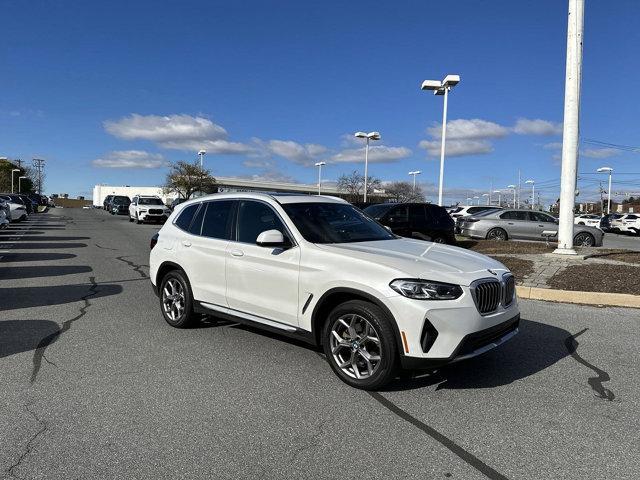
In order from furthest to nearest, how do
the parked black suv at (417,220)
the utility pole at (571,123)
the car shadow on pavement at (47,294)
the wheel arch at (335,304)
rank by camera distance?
1. the parked black suv at (417,220)
2. the utility pole at (571,123)
3. the car shadow on pavement at (47,294)
4. the wheel arch at (335,304)

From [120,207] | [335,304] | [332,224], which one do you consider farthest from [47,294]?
[120,207]

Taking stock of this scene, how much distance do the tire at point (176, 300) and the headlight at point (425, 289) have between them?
117 inches

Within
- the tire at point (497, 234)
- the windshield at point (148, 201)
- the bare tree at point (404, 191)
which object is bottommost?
the tire at point (497, 234)

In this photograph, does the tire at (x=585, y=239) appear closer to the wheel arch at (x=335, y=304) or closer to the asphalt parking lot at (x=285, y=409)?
the asphalt parking lot at (x=285, y=409)

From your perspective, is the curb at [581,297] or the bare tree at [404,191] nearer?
the curb at [581,297]

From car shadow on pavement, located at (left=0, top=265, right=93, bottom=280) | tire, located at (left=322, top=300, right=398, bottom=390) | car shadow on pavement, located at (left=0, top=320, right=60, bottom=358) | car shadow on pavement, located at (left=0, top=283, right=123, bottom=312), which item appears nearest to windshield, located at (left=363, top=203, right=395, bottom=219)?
car shadow on pavement, located at (left=0, top=265, right=93, bottom=280)

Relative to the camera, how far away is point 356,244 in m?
5.00

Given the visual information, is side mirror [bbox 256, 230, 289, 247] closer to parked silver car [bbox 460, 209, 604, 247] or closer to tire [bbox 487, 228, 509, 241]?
parked silver car [bbox 460, 209, 604, 247]

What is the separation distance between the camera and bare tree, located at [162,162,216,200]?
200 ft

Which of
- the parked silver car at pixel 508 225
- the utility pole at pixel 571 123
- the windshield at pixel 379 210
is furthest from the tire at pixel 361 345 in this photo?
the parked silver car at pixel 508 225

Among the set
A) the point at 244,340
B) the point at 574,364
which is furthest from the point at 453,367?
the point at 244,340

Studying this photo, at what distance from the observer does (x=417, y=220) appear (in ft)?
49.5

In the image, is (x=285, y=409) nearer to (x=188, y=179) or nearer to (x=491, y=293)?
(x=491, y=293)

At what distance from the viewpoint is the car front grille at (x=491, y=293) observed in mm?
4230
